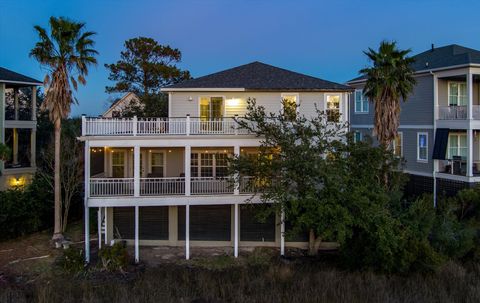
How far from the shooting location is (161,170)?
2358 cm

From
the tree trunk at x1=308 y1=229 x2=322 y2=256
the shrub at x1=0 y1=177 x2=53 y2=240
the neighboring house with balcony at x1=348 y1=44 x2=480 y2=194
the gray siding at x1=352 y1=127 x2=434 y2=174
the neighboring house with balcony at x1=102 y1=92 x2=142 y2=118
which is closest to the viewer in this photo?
the tree trunk at x1=308 y1=229 x2=322 y2=256

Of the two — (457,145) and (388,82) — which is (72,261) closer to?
(388,82)

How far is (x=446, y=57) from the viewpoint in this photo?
27.4 m

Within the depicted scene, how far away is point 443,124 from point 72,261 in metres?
21.1

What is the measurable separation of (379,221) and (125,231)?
12177 mm

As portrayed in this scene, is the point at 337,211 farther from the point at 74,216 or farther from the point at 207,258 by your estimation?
the point at 74,216

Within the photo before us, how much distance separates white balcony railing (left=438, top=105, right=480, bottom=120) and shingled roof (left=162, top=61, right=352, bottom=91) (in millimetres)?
7169

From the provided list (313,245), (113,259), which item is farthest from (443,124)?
(113,259)

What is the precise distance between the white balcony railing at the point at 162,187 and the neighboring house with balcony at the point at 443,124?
13.1 meters

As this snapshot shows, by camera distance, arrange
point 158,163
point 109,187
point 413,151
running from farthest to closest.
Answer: point 413,151
point 158,163
point 109,187

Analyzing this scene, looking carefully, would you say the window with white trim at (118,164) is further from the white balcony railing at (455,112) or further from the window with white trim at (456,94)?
the window with white trim at (456,94)

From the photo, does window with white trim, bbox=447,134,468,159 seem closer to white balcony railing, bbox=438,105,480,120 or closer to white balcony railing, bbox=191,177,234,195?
white balcony railing, bbox=438,105,480,120

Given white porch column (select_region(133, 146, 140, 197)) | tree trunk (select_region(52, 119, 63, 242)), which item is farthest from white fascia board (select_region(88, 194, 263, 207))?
tree trunk (select_region(52, 119, 63, 242))

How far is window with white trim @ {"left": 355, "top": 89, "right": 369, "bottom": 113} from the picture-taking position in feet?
106
